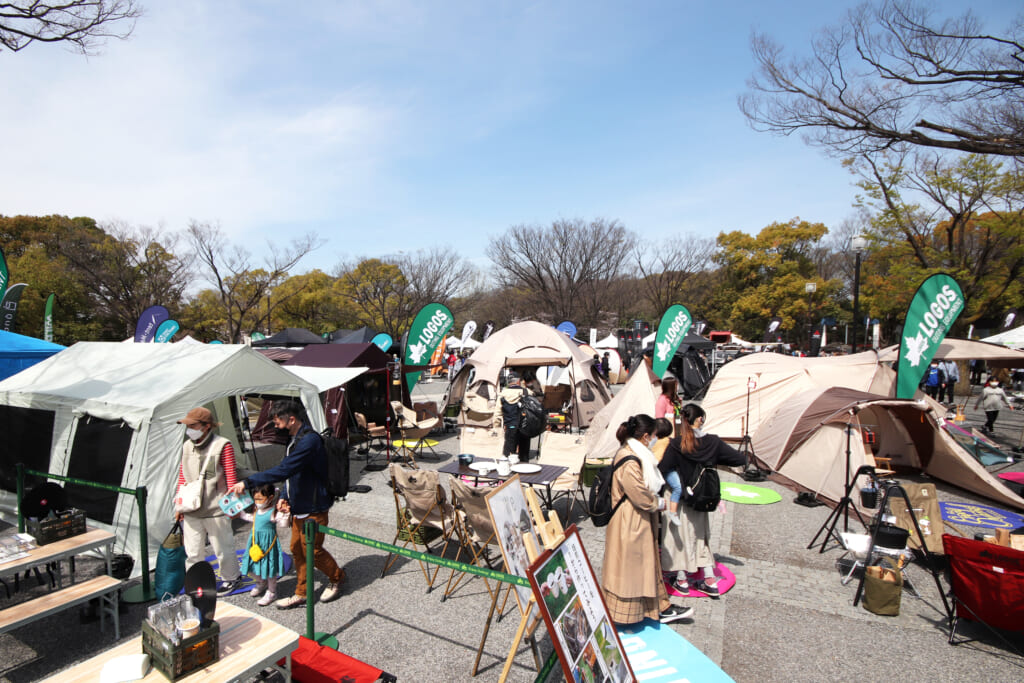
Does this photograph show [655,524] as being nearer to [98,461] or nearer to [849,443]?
[849,443]

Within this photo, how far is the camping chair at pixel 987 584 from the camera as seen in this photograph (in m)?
3.79

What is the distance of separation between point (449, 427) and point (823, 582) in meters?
9.42

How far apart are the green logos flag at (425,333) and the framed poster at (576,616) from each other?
8.79m

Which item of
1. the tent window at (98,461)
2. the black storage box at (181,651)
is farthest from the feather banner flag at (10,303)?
the black storage box at (181,651)

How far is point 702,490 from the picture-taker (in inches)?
181

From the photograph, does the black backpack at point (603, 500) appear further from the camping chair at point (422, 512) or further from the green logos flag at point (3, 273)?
the green logos flag at point (3, 273)

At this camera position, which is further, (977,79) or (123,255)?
(123,255)

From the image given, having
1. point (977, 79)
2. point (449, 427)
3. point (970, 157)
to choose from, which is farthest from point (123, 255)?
point (970, 157)

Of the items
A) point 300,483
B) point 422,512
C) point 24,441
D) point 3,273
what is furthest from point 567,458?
point 3,273

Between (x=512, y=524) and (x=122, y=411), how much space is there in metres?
4.66

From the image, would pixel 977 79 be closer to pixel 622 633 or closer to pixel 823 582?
pixel 823 582

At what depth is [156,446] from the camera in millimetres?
5543

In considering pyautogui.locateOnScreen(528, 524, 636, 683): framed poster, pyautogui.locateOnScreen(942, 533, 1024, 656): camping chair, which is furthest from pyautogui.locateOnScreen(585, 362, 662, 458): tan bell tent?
pyautogui.locateOnScreen(528, 524, 636, 683): framed poster

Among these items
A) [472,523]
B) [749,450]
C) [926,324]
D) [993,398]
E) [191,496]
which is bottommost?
[749,450]
